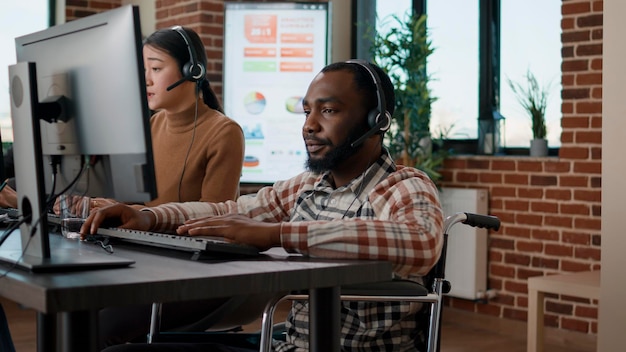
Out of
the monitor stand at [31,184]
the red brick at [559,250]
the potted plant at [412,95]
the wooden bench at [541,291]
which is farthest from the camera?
the potted plant at [412,95]

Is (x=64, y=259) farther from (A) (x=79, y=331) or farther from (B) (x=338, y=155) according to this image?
(B) (x=338, y=155)

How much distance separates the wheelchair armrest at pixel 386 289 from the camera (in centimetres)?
177

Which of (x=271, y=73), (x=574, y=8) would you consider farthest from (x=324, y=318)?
(x=271, y=73)

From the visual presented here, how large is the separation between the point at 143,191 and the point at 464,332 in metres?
3.60

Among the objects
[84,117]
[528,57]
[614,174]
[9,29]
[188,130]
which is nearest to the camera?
[84,117]

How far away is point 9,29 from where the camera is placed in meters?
5.86

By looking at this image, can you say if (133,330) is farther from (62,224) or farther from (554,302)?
(554,302)

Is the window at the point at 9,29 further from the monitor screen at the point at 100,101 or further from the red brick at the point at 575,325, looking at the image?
the monitor screen at the point at 100,101

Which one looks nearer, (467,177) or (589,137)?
(589,137)

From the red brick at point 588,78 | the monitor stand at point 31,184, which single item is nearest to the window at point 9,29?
the red brick at point 588,78

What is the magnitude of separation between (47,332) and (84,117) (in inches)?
17.2

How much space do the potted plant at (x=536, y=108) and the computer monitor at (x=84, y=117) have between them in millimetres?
3377

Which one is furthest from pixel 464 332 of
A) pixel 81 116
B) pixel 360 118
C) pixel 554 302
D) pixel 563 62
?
pixel 81 116

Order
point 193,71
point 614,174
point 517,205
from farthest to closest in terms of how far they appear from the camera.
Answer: point 517,205
point 614,174
point 193,71
